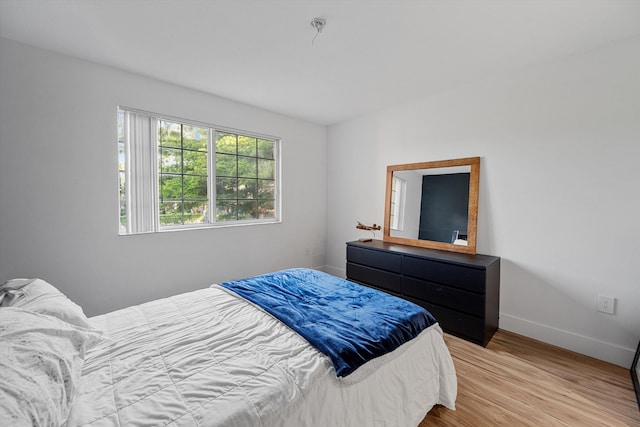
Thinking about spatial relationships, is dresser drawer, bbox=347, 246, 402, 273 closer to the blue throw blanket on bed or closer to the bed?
the blue throw blanket on bed

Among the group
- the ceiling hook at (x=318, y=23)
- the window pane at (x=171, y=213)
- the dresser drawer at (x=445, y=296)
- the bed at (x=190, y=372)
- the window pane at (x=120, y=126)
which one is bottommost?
the dresser drawer at (x=445, y=296)

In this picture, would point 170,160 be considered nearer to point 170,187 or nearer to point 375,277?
point 170,187

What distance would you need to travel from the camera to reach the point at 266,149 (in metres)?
3.72

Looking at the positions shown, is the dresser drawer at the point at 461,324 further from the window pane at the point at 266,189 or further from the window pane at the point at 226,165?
the window pane at the point at 226,165

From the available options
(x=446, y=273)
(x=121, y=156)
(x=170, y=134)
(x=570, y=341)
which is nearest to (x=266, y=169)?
(x=170, y=134)

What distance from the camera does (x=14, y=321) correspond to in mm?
1004

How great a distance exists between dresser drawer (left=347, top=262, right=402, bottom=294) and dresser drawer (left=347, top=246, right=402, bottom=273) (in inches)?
2.3

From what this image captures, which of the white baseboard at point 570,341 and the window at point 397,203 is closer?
the white baseboard at point 570,341

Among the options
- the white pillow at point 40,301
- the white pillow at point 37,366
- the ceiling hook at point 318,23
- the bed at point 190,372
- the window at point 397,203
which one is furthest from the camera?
the window at point 397,203

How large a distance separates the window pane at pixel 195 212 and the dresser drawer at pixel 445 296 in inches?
94.7

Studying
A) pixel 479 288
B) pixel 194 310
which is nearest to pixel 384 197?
pixel 479 288

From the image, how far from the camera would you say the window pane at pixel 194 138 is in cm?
301

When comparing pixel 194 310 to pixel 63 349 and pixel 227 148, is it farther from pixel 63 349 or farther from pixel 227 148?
pixel 227 148

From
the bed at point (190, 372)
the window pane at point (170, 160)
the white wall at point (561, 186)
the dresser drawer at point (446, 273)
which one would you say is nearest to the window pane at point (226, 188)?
the window pane at point (170, 160)
